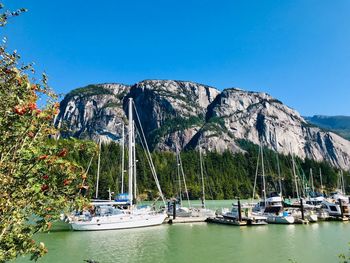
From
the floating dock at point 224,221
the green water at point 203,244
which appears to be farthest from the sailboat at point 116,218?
the floating dock at point 224,221

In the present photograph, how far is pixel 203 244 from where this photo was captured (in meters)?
35.5

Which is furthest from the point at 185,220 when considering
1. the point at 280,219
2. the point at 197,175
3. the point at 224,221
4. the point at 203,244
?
the point at 197,175

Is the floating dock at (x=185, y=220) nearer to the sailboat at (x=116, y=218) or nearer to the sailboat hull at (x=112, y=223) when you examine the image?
the sailboat at (x=116, y=218)

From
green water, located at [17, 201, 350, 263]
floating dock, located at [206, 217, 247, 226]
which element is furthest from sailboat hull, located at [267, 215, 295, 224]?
floating dock, located at [206, 217, 247, 226]

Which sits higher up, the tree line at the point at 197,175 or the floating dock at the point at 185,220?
the tree line at the point at 197,175

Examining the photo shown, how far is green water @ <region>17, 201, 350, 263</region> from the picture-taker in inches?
1147

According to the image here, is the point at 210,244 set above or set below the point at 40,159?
below

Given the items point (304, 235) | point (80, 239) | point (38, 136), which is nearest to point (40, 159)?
point (38, 136)

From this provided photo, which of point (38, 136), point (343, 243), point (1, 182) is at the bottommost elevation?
point (343, 243)

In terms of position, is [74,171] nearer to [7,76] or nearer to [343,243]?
[7,76]

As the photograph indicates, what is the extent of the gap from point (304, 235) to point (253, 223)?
9.88m

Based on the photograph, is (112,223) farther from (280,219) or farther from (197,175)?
(197,175)

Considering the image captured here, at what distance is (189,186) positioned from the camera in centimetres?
14700

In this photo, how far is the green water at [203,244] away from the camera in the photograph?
2912cm
